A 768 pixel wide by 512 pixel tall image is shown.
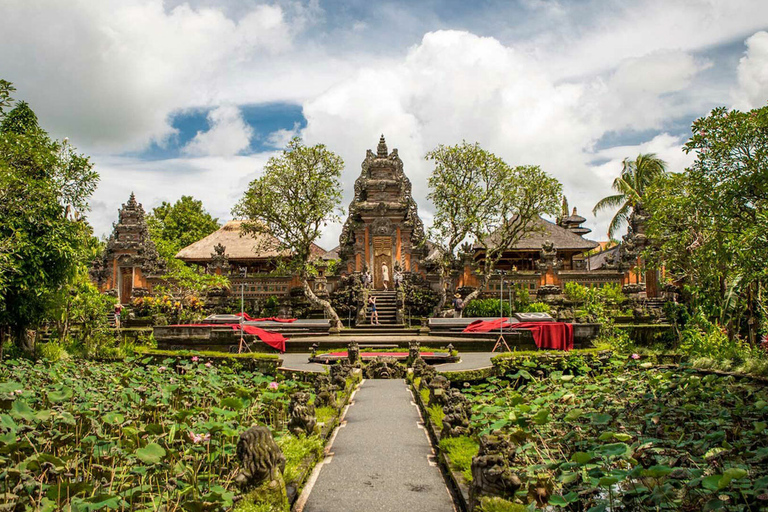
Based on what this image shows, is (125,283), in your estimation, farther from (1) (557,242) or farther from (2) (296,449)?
(2) (296,449)

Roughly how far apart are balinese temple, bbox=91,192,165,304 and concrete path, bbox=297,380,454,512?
2155cm

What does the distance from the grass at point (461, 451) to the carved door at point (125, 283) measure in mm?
24968

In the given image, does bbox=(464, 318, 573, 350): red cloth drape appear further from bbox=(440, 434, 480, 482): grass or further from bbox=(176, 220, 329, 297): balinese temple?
bbox=(176, 220, 329, 297): balinese temple

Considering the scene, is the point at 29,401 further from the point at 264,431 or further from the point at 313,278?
the point at 313,278

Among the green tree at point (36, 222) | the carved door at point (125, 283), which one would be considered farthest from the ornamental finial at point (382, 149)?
the green tree at point (36, 222)

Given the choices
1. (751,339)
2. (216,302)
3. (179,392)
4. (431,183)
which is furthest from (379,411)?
(216,302)

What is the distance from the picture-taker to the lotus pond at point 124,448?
3645 millimetres

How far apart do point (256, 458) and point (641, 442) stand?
10.4ft

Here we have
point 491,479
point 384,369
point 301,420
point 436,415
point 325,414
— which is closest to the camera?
point 491,479

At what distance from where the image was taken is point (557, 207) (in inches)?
867

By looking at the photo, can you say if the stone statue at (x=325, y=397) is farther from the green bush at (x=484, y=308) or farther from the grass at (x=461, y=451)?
the green bush at (x=484, y=308)

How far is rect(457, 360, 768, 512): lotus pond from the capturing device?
3523 millimetres

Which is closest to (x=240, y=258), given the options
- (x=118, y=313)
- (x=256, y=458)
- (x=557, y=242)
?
(x=118, y=313)

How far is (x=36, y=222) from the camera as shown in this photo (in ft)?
39.2
